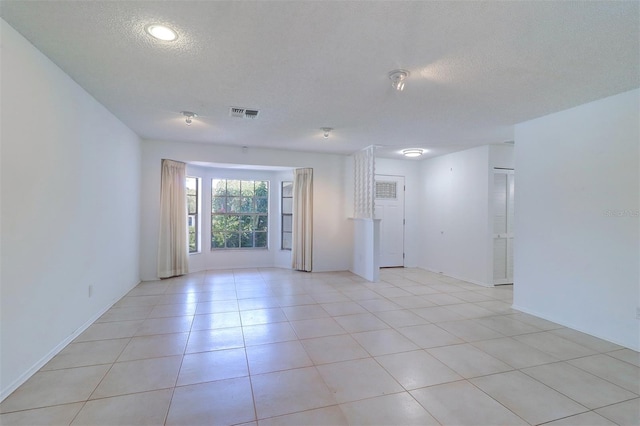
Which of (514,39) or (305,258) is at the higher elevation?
(514,39)

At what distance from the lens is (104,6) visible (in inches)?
68.3

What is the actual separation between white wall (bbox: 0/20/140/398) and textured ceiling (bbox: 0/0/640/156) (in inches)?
10.3

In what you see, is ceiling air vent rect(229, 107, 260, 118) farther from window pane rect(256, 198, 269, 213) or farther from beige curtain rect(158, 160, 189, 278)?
window pane rect(256, 198, 269, 213)

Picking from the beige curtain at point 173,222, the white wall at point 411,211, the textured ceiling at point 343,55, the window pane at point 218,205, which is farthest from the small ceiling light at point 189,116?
the white wall at point 411,211

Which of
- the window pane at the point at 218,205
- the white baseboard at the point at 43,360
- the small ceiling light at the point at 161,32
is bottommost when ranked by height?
the white baseboard at the point at 43,360

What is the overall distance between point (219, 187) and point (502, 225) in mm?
5675

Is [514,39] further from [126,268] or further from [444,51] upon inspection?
[126,268]

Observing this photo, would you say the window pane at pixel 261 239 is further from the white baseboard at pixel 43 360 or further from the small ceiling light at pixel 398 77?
the small ceiling light at pixel 398 77

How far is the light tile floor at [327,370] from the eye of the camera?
5.89ft

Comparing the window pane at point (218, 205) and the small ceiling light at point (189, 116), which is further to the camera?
the window pane at point (218, 205)

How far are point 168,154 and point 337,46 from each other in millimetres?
4222

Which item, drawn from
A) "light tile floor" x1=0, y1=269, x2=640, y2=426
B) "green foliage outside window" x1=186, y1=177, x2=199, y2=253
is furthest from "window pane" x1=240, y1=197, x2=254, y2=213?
"light tile floor" x1=0, y1=269, x2=640, y2=426

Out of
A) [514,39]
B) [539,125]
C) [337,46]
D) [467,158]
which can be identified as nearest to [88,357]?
[337,46]

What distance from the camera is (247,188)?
6547mm
